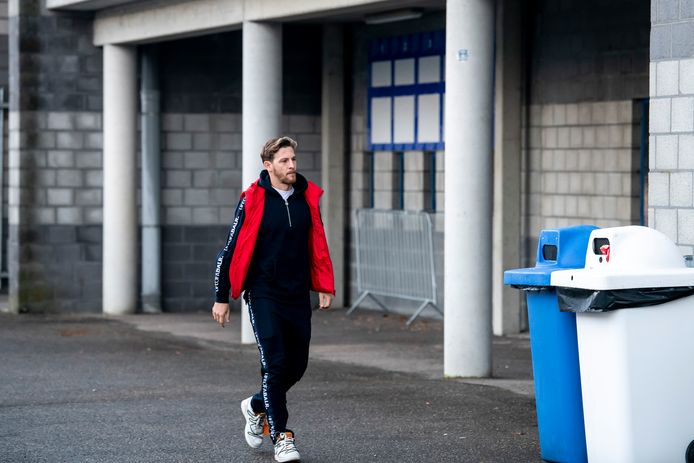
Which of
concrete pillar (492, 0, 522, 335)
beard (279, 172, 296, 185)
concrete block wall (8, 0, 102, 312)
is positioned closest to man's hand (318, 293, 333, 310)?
beard (279, 172, 296, 185)

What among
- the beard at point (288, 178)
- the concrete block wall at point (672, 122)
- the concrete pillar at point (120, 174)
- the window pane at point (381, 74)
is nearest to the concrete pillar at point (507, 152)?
the window pane at point (381, 74)

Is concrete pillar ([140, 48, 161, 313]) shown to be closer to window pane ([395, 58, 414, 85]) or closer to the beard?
window pane ([395, 58, 414, 85])

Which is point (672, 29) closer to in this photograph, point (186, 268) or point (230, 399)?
point (230, 399)

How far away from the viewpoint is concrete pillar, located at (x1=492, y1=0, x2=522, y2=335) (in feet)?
47.9

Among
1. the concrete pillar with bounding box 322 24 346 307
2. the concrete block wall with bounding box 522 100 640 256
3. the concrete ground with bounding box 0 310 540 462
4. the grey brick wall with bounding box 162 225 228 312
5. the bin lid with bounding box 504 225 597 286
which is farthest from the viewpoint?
the grey brick wall with bounding box 162 225 228 312

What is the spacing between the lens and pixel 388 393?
35.2 ft

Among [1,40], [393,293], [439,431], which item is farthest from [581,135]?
[1,40]

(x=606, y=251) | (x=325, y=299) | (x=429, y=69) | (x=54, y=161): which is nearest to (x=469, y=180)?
(x=325, y=299)

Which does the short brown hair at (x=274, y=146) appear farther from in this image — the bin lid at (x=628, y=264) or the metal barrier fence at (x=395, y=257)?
the metal barrier fence at (x=395, y=257)

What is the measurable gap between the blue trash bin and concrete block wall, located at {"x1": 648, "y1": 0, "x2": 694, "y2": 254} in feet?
4.37

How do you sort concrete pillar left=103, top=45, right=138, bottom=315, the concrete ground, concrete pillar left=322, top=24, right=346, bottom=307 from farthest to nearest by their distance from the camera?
concrete pillar left=322, top=24, right=346, bottom=307 → concrete pillar left=103, top=45, right=138, bottom=315 → the concrete ground

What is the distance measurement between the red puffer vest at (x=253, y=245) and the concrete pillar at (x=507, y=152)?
649 centimetres

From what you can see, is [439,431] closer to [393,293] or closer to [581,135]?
[581,135]

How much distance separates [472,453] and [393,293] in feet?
28.4
